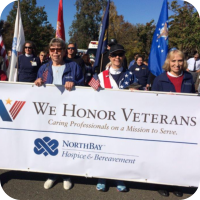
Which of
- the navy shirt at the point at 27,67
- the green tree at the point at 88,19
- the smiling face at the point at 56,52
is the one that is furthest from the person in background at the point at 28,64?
the green tree at the point at 88,19

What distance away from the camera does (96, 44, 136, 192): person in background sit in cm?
294

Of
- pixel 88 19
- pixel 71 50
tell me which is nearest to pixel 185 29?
pixel 71 50

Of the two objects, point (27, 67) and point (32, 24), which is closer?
point (27, 67)

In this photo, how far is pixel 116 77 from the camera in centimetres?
301

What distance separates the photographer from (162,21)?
4.36m

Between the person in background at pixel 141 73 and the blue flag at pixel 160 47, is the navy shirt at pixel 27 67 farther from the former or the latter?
the person in background at pixel 141 73

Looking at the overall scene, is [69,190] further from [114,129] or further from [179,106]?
[179,106]

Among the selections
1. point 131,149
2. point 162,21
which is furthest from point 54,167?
point 162,21

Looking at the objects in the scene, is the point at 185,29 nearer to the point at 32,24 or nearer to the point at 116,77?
the point at 116,77

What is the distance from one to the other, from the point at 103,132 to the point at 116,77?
856mm

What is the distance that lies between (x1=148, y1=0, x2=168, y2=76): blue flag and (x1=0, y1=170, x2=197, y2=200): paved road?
2.31 m

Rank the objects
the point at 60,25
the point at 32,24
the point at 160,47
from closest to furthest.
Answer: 1. the point at 160,47
2. the point at 60,25
3. the point at 32,24

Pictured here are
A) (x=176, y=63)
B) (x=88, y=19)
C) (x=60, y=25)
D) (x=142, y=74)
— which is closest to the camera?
(x=176, y=63)

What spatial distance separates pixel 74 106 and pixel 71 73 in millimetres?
545
